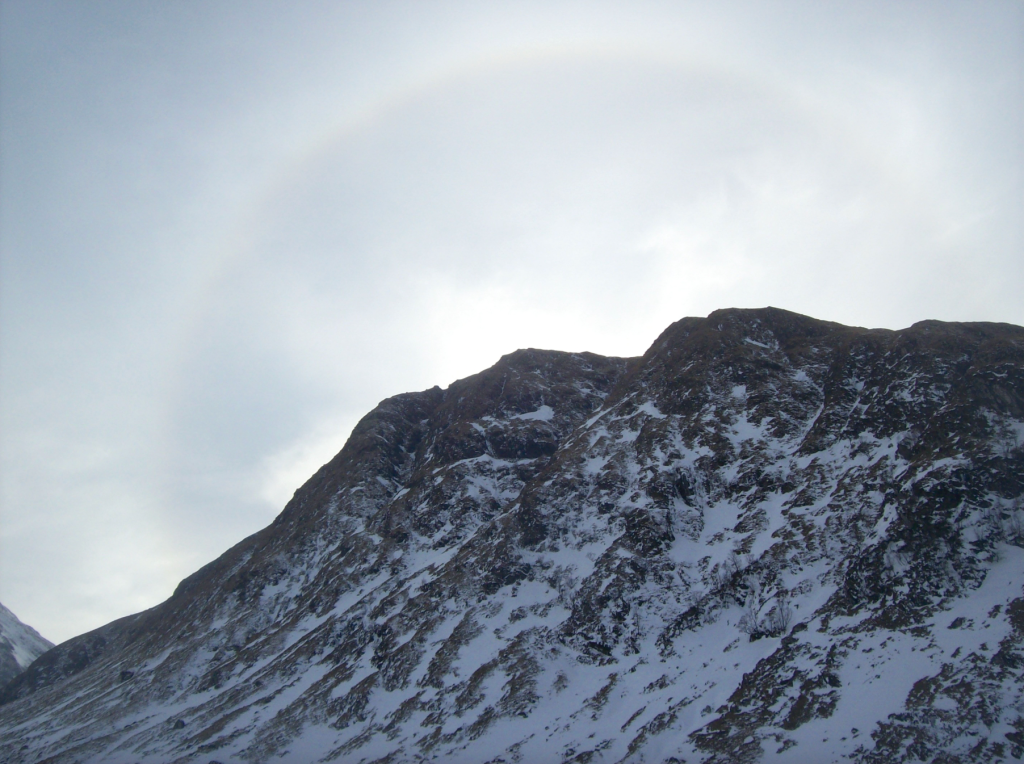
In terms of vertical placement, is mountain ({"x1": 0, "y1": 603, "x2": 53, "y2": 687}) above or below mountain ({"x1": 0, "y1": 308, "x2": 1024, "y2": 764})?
above

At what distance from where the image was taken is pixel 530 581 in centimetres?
6494

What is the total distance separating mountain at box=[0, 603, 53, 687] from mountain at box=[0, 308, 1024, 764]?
77.8m

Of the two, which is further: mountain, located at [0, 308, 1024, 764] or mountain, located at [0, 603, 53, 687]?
mountain, located at [0, 603, 53, 687]

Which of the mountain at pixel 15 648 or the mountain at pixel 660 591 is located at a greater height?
the mountain at pixel 15 648

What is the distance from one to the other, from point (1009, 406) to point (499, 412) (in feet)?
236

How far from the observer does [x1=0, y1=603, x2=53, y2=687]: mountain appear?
531ft

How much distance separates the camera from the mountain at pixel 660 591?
1501 inches

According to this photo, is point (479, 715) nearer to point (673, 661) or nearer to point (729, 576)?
point (673, 661)

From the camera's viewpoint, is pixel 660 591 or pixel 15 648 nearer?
pixel 660 591

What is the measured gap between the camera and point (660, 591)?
55.3m

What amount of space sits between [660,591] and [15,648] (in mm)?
208843

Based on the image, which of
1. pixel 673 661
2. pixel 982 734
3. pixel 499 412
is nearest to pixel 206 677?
pixel 499 412

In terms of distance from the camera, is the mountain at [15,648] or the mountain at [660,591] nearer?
the mountain at [660,591]

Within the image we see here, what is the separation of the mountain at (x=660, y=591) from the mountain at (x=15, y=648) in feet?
255
